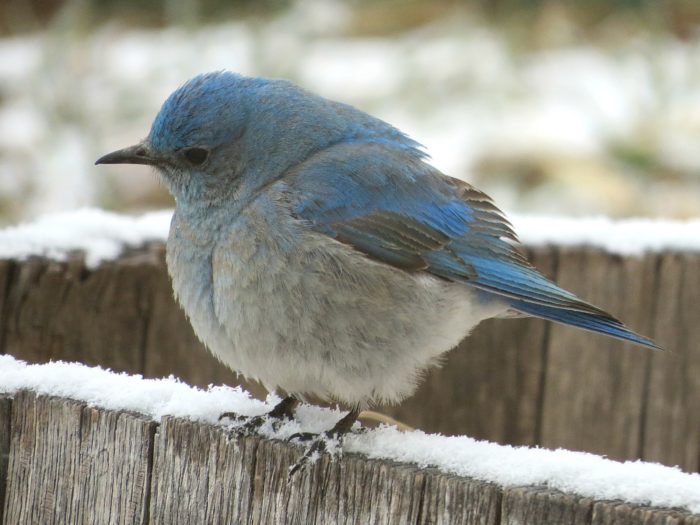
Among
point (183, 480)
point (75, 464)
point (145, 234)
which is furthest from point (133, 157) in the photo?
point (183, 480)

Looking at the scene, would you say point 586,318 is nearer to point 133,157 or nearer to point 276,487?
point 276,487

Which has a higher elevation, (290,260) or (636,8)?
(636,8)

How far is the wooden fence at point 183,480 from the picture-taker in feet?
8.16

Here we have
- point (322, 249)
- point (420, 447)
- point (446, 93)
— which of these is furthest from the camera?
point (446, 93)

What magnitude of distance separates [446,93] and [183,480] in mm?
5698

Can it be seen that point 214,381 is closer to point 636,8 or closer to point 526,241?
point 526,241

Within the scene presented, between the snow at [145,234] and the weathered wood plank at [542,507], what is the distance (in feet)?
7.09

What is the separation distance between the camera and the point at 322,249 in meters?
3.34

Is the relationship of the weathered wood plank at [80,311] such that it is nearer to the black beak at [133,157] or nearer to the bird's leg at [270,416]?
the black beak at [133,157]

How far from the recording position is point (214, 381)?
4.45 meters

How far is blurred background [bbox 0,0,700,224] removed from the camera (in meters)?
7.14

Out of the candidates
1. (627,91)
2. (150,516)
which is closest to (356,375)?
(150,516)

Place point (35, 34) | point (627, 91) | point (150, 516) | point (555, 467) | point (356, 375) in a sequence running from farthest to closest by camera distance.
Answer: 1. point (35, 34)
2. point (627, 91)
3. point (356, 375)
4. point (150, 516)
5. point (555, 467)

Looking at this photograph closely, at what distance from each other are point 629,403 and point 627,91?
4.14m
